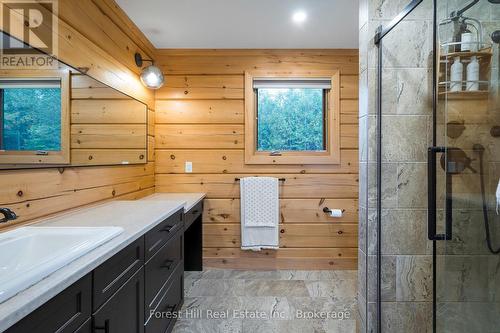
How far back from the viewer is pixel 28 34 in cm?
123

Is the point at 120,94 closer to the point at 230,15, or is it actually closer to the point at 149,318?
the point at 230,15

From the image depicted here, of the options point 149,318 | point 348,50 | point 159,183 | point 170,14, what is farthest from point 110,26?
point 348,50

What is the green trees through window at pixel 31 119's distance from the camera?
1.12 meters

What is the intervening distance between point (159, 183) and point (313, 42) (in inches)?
84.9

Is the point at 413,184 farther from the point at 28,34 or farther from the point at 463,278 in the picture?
the point at 28,34

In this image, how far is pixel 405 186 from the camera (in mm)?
1494

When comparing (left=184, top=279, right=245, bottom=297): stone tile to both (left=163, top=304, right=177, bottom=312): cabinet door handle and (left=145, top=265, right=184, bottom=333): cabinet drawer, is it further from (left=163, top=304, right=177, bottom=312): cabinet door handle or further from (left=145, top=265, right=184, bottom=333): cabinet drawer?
(left=163, top=304, right=177, bottom=312): cabinet door handle

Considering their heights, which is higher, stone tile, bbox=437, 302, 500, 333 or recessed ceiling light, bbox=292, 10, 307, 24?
recessed ceiling light, bbox=292, 10, 307, 24

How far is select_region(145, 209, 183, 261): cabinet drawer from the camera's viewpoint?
1317mm

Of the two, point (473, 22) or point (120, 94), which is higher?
point (473, 22)

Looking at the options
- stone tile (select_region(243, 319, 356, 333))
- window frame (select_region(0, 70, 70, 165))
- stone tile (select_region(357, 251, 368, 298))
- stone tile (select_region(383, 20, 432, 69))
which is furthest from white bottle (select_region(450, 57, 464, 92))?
window frame (select_region(0, 70, 70, 165))

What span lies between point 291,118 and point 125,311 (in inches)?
89.3

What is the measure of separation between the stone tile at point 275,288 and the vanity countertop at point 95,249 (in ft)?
3.61

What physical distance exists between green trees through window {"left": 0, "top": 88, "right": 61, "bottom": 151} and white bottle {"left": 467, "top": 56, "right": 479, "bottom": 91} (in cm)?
224
